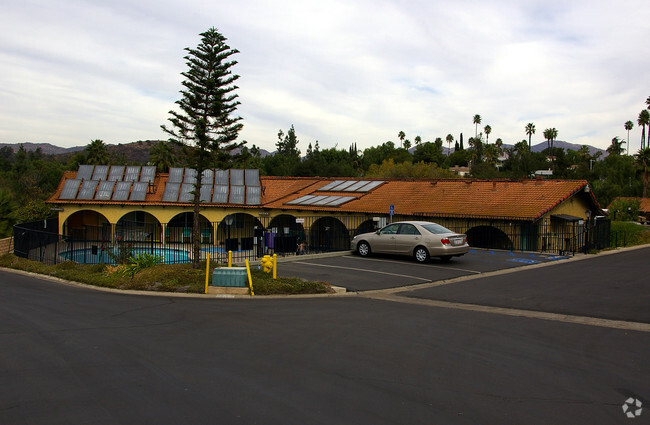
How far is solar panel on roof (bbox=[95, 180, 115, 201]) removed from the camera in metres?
37.5

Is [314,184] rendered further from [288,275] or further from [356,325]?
[356,325]

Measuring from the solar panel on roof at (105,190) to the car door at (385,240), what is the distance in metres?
25.5

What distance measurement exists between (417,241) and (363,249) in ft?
8.48

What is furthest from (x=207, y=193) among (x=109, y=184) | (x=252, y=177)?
(x=109, y=184)

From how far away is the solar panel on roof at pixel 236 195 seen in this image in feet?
124

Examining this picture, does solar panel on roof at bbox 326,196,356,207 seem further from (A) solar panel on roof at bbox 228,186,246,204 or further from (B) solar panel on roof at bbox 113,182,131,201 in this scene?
(B) solar panel on roof at bbox 113,182,131,201

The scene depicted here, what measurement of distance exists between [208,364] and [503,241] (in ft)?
75.0

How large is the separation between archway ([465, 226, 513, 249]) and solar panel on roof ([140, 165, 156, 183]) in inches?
985

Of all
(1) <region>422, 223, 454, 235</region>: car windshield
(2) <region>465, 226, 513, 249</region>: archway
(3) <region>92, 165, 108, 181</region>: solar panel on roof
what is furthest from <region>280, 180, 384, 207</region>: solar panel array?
(3) <region>92, 165, 108, 181</region>: solar panel on roof

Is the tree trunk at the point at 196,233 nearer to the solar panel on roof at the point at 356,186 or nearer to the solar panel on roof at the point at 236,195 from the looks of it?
the solar panel on roof at the point at 356,186

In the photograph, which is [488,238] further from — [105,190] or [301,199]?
[105,190]

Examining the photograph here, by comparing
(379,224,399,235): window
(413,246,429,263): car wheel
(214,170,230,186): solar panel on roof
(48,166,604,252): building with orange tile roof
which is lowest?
(413,246,429,263): car wheel

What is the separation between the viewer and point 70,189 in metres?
37.9

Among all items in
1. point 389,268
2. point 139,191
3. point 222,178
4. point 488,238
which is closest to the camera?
point 389,268
